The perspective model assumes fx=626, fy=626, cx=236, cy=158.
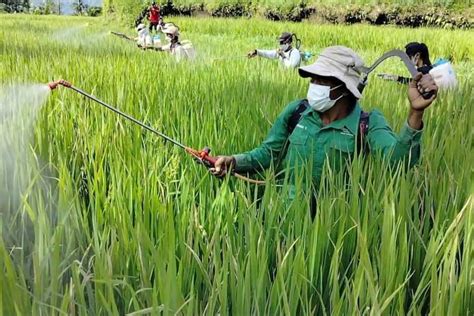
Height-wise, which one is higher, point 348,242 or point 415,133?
point 415,133

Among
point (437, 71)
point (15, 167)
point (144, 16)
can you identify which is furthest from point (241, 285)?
point (144, 16)

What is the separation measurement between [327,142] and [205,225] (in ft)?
1.43

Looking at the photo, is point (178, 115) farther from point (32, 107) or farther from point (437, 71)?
point (437, 71)

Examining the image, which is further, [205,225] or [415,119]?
[415,119]

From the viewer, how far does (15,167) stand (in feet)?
4.20

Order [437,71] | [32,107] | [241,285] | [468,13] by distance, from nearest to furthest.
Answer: [241,285]
[32,107]
[437,71]
[468,13]

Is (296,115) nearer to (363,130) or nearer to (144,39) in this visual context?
(363,130)

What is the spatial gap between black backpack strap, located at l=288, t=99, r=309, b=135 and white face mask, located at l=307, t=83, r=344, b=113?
0.34 feet

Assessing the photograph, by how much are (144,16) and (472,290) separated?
15014mm

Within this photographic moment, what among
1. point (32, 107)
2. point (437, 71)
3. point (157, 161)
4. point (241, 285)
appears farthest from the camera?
point (437, 71)

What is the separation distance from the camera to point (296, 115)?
162 cm

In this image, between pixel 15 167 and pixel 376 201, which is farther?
pixel 15 167

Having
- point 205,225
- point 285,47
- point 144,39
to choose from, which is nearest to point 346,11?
point 144,39

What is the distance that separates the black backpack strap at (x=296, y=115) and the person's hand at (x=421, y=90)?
0.35m
